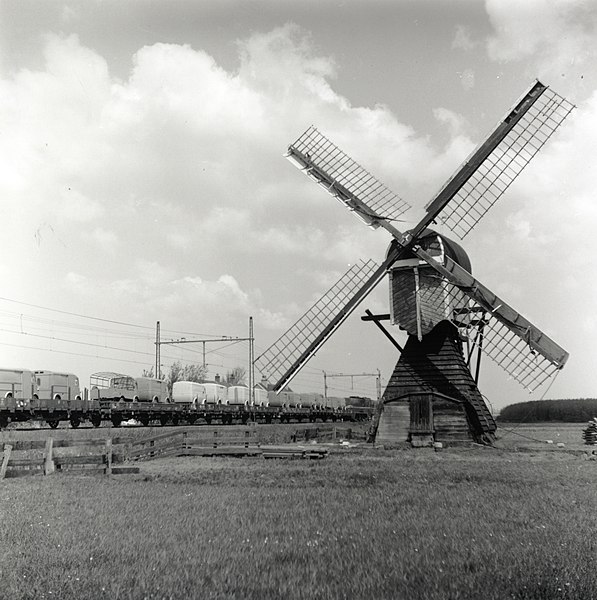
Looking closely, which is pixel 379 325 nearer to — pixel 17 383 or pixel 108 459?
pixel 108 459

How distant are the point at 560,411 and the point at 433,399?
37.4 meters

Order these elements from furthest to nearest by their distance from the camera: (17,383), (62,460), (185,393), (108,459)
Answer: (185,393), (17,383), (62,460), (108,459)

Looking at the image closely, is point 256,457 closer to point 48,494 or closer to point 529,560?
point 48,494

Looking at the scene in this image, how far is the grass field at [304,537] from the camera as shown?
208 inches

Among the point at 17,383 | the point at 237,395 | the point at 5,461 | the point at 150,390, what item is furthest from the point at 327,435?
the point at 237,395

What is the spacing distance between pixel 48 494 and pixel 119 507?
7.87ft

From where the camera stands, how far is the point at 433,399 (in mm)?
21297

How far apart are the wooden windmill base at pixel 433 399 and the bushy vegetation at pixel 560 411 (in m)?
34.4

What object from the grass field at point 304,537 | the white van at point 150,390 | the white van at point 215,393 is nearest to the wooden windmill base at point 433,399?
the grass field at point 304,537

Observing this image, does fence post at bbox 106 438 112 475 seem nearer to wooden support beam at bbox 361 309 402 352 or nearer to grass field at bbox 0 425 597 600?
grass field at bbox 0 425 597 600

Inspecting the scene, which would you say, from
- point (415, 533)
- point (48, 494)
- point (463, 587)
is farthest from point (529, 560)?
point (48, 494)

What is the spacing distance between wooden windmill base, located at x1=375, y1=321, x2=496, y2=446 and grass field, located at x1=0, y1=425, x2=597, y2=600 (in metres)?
7.77

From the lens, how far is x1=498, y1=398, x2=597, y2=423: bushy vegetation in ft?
171

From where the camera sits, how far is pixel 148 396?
44.4 meters
